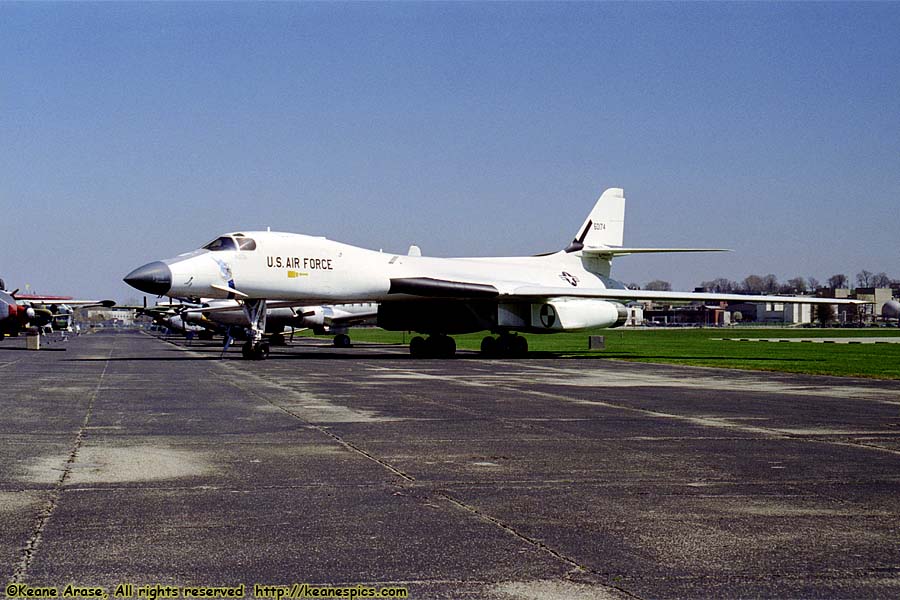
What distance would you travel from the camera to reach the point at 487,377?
21484mm

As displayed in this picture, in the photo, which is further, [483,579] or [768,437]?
[768,437]

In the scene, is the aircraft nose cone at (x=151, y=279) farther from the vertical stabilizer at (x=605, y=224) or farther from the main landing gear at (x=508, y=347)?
the vertical stabilizer at (x=605, y=224)

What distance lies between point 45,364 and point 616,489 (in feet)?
77.4

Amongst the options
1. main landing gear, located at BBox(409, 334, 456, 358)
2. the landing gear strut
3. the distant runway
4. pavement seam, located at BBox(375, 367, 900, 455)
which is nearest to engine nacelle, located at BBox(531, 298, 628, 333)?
main landing gear, located at BBox(409, 334, 456, 358)

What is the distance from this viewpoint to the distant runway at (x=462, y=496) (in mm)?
4727

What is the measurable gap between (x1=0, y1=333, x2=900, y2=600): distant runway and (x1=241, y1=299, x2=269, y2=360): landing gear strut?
1420 cm

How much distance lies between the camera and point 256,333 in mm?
29500

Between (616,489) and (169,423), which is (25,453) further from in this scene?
(616,489)

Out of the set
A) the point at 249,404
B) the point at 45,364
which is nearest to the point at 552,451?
the point at 249,404

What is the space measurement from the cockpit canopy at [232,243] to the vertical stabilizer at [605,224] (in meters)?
14.7

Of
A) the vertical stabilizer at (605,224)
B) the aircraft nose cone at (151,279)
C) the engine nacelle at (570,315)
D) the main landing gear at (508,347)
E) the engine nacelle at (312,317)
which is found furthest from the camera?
A: the engine nacelle at (312,317)

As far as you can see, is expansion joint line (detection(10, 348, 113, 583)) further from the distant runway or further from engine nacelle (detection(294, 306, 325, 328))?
engine nacelle (detection(294, 306, 325, 328))

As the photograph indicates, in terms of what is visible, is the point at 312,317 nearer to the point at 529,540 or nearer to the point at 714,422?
the point at 714,422

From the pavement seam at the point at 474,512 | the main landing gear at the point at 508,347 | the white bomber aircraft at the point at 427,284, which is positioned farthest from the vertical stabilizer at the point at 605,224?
the pavement seam at the point at 474,512
